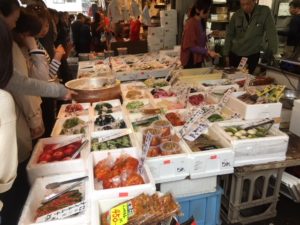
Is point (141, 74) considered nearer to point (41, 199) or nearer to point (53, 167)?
point (53, 167)

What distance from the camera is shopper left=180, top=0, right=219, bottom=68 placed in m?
3.94

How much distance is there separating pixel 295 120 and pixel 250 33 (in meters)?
1.91

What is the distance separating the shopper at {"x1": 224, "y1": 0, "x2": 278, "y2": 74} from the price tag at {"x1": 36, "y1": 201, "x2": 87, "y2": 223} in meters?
3.64

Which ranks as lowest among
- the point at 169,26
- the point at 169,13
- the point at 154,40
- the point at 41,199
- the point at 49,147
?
the point at 41,199

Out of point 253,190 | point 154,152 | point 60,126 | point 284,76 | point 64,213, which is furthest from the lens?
point 284,76

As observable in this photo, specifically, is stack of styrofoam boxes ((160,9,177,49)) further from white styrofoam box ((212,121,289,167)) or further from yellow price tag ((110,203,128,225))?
yellow price tag ((110,203,128,225))

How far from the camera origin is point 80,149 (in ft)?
6.73

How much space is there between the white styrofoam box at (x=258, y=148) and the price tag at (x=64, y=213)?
1.21 metres

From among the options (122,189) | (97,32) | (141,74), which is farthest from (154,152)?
(97,32)

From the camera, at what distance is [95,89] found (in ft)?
10.1

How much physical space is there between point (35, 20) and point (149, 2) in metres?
7.51

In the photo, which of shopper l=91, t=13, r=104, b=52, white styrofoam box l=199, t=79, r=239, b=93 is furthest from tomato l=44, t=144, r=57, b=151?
shopper l=91, t=13, r=104, b=52

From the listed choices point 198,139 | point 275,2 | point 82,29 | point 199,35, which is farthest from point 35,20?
point 82,29

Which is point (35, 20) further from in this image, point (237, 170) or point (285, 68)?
point (285, 68)
